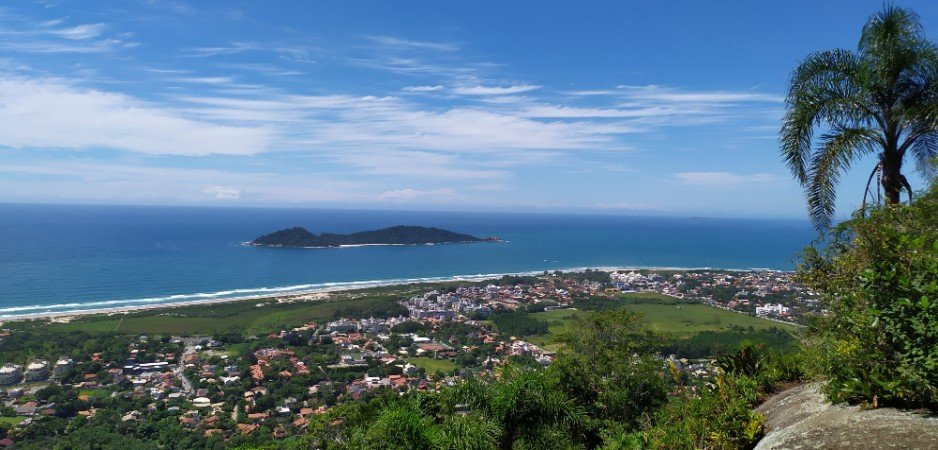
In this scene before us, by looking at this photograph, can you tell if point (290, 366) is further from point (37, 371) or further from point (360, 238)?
point (360, 238)

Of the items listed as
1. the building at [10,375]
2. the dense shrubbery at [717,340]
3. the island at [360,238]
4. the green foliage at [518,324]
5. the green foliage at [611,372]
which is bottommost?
the green foliage at [518,324]

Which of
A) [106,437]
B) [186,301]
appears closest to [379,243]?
[186,301]

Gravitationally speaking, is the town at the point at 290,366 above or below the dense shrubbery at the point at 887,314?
below

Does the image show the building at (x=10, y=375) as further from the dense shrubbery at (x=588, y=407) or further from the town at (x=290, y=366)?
the dense shrubbery at (x=588, y=407)

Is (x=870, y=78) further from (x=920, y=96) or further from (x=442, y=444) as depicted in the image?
(x=442, y=444)

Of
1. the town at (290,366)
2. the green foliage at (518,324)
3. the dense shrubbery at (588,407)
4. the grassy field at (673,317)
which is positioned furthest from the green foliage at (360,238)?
the dense shrubbery at (588,407)

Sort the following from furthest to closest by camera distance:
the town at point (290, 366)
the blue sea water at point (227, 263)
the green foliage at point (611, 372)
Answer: the blue sea water at point (227, 263) < the town at point (290, 366) < the green foliage at point (611, 372)

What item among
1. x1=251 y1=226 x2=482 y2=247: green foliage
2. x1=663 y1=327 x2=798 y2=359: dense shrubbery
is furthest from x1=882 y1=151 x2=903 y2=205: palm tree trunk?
x1=251 y1=226 x2=482 y2=247: green foliage
